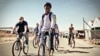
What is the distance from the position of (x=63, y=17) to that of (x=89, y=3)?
38 cm

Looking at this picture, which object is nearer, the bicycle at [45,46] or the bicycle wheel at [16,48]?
the bicycle at [45,46]

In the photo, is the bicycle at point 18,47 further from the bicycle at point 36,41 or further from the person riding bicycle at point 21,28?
the bicycle at point 36,41

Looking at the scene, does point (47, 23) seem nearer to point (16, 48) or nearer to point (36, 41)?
point (36, 41)

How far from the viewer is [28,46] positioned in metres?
4.55

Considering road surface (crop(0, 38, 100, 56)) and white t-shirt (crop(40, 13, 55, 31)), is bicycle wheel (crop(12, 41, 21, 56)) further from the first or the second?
white t-shirt (crop(40, 13, 55, 31))

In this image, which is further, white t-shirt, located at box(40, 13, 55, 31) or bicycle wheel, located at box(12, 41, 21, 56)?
bicycle wheel, located at box(12, 41, 21, 56)

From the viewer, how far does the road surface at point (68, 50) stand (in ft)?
14.8

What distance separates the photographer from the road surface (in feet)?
14.8

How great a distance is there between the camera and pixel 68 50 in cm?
470

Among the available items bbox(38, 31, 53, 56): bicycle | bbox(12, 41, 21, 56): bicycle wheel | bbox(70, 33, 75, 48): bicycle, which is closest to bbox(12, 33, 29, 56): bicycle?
bbox(12, 41, 21, 56): bicycle wheel

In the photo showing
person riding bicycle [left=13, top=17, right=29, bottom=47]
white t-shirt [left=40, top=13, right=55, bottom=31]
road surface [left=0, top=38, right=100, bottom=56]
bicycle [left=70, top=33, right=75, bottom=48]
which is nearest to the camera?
white t-shirt [left=40, top=13, right=55, bottom=31]

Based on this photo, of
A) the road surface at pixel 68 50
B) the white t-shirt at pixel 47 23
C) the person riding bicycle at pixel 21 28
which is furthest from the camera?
the road surface at pixel 68 50

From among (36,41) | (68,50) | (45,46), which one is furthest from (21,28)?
(68,50)

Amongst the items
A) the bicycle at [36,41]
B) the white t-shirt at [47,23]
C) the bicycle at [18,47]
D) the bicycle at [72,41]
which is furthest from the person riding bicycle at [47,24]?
the bicycle at [72,41]
